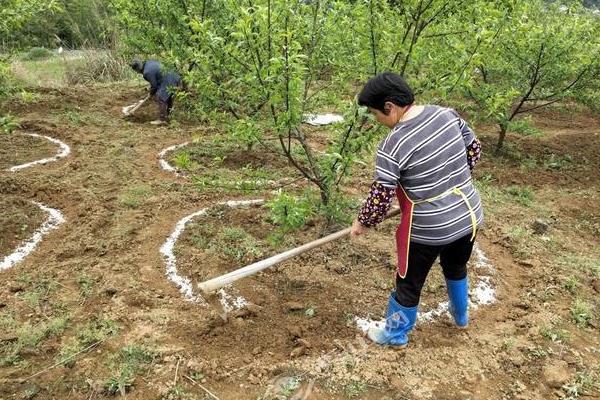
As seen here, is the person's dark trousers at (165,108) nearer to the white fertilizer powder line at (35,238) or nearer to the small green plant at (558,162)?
the white fertilizer powder line at (35,238)

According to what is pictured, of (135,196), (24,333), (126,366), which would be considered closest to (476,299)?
(126,366)

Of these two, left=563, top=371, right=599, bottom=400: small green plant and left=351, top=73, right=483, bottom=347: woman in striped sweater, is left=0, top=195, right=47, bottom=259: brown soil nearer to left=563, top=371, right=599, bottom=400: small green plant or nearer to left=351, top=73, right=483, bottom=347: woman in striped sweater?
left=351, top=73, right=483, bottom=347: woman in striped sweater

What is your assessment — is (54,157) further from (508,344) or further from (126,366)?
(508,344)

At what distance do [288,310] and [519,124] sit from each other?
578cm

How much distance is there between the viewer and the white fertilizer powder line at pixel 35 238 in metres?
4.83

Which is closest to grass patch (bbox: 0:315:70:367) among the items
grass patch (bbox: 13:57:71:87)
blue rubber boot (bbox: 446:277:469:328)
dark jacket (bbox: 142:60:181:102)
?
blue rubber boot (bbox: 446:277:469:328)

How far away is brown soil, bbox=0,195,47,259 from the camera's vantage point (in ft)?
16.8

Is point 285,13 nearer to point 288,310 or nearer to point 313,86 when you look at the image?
point 313,86

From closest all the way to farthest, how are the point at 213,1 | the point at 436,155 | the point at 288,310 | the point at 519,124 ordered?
1. the point at 436,155
2. the point at 288,310
3. the point at 213,1
4. the point at 519,124

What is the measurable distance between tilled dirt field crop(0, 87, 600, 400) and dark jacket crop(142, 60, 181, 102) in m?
3.57

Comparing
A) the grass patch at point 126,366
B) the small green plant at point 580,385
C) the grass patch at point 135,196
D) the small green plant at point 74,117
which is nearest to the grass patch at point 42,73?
the small green plant at point 74,117

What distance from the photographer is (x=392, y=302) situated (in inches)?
143

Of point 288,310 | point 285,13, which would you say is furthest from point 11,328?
point 285,13

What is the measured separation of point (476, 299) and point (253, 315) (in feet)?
6.45
